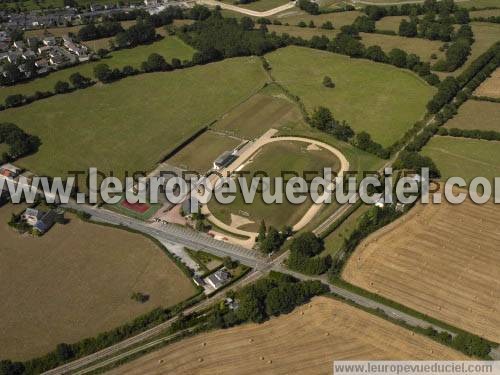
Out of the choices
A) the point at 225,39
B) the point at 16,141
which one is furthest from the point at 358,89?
the point at 16,141

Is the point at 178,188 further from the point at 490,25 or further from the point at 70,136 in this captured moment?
the point at 490,25

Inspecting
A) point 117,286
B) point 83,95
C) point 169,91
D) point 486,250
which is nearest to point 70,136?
point 83,95

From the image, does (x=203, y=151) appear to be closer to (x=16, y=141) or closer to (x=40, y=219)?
(x=40, y=219)

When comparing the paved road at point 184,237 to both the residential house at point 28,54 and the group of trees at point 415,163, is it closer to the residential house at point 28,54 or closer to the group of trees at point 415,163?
the group of trees at point 415,163

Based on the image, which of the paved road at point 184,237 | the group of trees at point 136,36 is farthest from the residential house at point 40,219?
the group of trees at point 136,36

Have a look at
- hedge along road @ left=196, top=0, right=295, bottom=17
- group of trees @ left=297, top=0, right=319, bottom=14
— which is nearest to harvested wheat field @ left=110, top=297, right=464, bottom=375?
group of trees @ left=297, top=0, right=319, bottom=14

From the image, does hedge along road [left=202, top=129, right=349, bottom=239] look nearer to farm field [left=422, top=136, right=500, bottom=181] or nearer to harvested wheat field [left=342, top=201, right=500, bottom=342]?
harvested wheat field [left=342, top=201, right=500, bottom=342]
